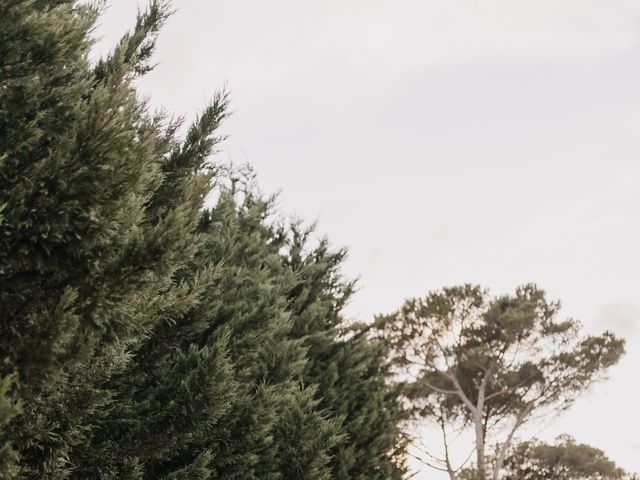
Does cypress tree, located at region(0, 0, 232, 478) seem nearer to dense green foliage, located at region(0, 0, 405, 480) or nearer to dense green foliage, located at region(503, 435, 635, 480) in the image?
dense green foliage, located at region(0, 0, 405, 480)

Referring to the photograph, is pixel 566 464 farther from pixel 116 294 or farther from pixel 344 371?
pixel 116 294

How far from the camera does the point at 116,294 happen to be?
536 centimetres

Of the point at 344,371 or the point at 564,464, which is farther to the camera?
the point at 564,464

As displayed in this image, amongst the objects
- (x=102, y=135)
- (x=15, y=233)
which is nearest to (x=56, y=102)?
(x=102, y=135)

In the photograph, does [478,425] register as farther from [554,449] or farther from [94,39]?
[94,39]

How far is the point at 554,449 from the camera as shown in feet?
113

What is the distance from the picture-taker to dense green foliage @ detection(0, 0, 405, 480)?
5.29 meters

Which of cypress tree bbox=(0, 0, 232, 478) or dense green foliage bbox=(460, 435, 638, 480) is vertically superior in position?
dense green foliage bbox=(460, 435, 638, 480)

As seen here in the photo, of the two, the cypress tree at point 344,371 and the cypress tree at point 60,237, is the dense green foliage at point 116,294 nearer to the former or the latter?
the cypress tree at point 60,237

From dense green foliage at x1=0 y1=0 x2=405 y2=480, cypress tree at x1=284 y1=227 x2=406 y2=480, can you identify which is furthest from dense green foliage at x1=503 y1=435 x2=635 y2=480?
dense green foliage at x1=0 y1=0 x2=405 y2=480

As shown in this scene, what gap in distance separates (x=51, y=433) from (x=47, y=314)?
1.55m

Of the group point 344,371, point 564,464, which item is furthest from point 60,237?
point 564,464

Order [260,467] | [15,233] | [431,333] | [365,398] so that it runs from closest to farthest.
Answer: [15,233], [260,467], [365,398], [431,333]

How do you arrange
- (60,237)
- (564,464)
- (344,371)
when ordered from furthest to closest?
1. (564,464)
2. (344,371)
3. (60,237)
